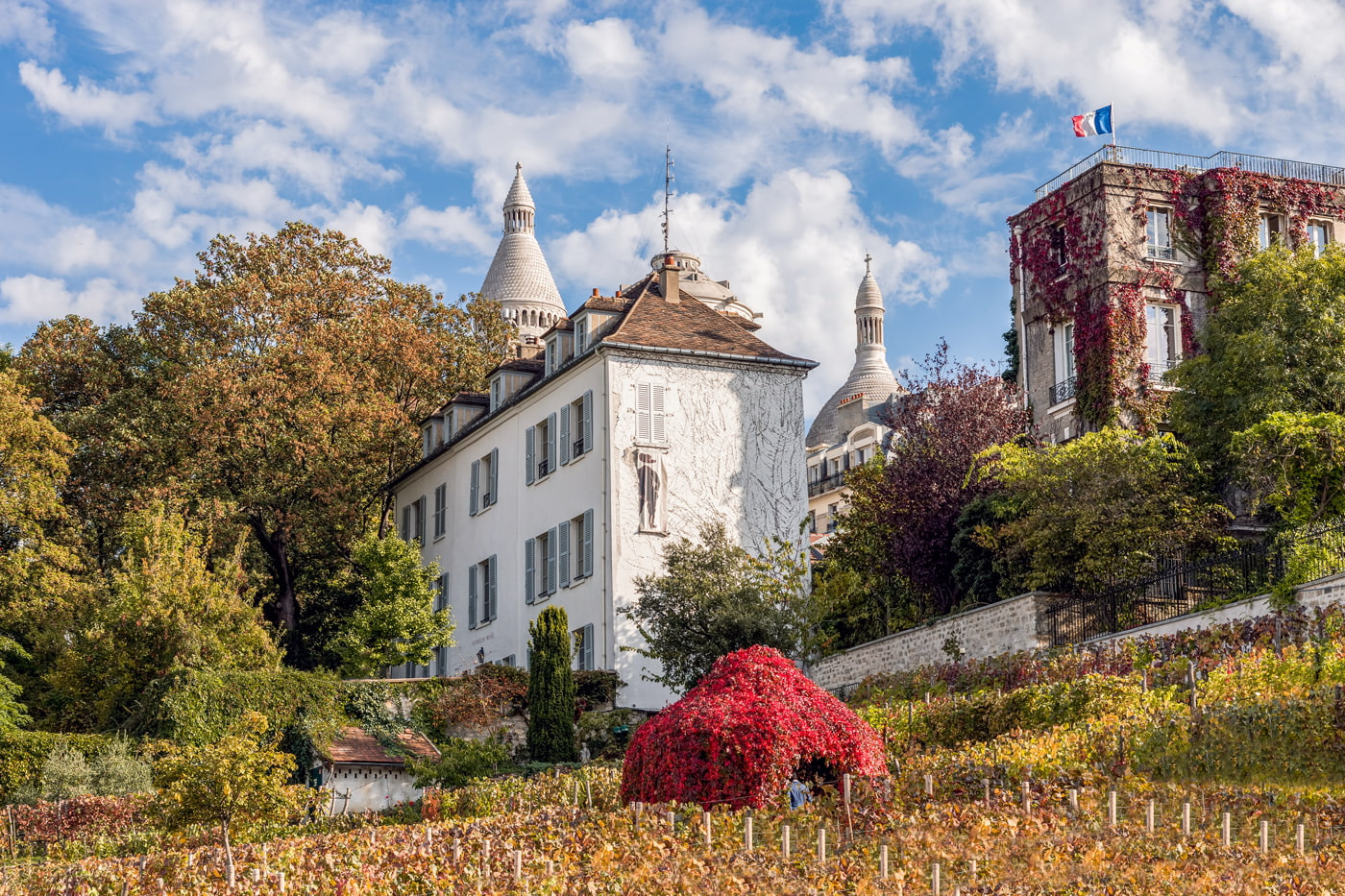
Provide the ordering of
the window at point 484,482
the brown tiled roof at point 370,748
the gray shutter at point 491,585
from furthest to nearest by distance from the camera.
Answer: the window at point 484,482 → the gray shutter at point 491,585 → the brown tiled roof at point 370,748

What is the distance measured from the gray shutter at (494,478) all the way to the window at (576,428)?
3.95 meters

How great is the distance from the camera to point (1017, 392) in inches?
1694

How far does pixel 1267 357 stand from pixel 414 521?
85.2ft

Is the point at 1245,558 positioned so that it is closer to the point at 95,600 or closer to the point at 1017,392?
the point at 1017,392

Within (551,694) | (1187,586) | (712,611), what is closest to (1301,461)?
(1187,586)

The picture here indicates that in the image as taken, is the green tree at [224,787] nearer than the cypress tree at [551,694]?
Yes

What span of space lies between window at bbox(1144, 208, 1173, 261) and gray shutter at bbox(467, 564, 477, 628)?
18923 millimetres

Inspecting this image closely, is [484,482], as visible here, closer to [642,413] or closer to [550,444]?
[550,444]

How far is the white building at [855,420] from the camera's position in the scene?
8075cm

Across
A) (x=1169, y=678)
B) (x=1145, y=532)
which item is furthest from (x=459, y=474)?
(x=1169, y=678)

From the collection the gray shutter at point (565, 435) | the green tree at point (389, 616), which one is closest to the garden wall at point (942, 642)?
the gray shutter at point (565, 435)

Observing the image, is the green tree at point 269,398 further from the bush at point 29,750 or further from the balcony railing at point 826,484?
the balcony railing at point 826,484

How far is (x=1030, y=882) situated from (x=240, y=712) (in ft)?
77.1

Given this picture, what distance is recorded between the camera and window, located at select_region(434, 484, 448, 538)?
162 ft
